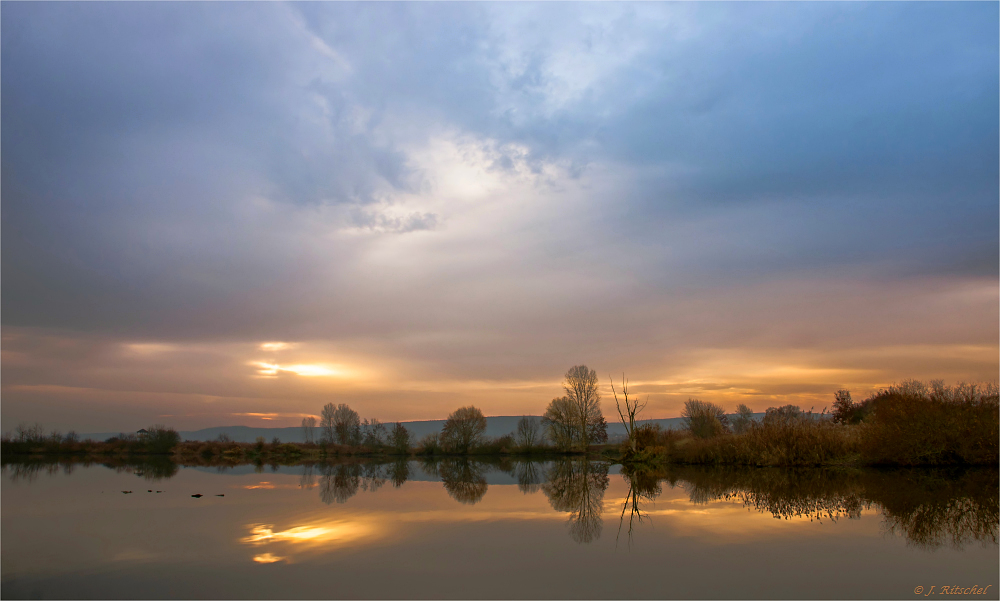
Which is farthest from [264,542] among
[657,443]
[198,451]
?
[198,451]

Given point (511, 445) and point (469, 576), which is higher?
point (469, 576)

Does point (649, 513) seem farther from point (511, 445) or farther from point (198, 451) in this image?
point (198, 451)

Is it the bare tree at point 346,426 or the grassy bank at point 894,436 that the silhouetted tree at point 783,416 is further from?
the bare tree at point 346,426

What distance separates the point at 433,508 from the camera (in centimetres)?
1411

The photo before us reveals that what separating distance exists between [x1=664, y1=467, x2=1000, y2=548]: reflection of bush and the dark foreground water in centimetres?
8

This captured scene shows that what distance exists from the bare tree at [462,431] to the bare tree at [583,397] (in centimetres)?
1260

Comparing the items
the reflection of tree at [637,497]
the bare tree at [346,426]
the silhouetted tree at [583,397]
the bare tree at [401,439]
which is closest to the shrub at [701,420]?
the silhouetted tree at [583,397]

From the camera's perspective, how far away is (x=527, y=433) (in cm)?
6612

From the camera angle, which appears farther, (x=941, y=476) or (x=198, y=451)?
(x=198, y=451)

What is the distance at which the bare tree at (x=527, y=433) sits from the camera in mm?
64581

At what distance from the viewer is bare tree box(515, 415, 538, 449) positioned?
2543 inches

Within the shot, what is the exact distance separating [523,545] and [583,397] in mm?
52127

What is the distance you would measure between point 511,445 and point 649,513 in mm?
53305

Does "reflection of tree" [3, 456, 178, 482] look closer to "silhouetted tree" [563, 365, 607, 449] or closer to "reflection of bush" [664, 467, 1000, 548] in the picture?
"reflection of bush" [664, 467, 1000, 548]
